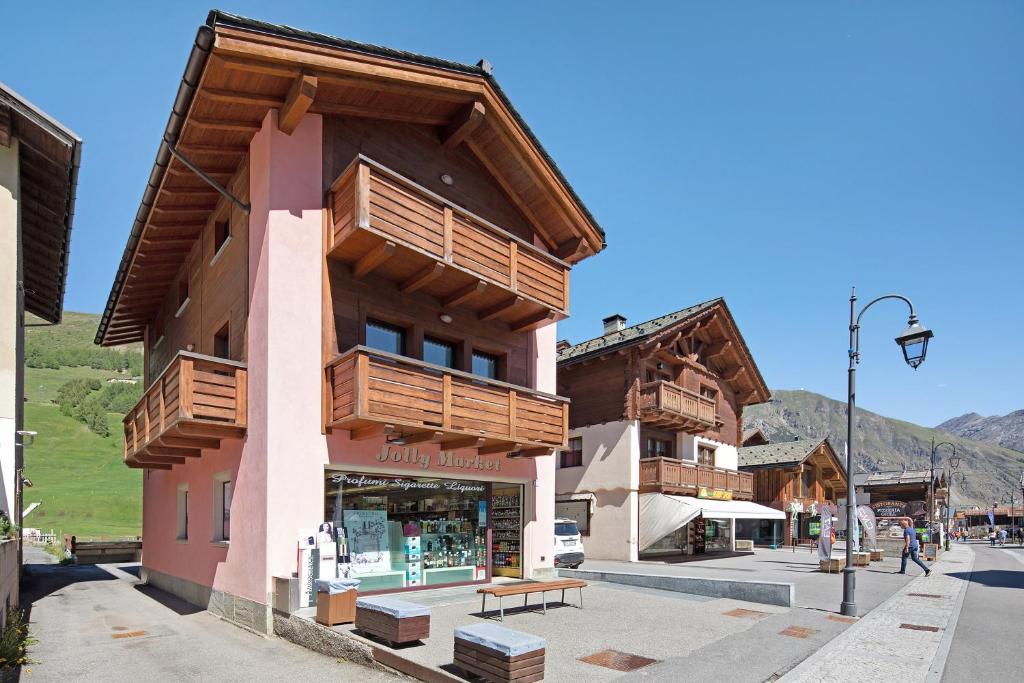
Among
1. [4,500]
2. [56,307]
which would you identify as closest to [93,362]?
[56,307]

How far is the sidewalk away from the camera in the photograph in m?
9.26

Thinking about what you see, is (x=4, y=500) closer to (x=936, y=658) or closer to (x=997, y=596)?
(x=936, y=658)

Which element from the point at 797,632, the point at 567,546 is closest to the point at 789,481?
the point at 567,546

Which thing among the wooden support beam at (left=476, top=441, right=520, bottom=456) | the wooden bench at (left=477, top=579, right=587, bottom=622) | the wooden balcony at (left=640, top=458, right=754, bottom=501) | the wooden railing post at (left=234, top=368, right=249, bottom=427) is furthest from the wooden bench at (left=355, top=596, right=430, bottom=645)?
the wooden balcony at (left=640, top=458, right=754, bottom=501)

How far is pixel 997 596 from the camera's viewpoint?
18.9m

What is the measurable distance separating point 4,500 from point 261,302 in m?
5.89

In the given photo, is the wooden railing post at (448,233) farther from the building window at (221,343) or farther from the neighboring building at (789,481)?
the neighboring building at (789,481)

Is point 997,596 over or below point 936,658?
below

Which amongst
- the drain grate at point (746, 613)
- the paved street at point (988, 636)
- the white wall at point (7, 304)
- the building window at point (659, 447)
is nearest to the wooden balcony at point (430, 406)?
the drain grate at point (746, 613)

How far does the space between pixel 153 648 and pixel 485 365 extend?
8744 millimetres

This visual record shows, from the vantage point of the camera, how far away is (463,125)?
15.3 meters

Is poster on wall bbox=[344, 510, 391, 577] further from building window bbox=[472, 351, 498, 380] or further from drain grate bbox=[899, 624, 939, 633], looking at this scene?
drain grate bbox=[899, 624, 939, 633]

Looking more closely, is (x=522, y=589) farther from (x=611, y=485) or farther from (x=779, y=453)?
(x=779, y=453)

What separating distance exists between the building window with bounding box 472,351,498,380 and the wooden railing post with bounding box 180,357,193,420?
20.4ft
